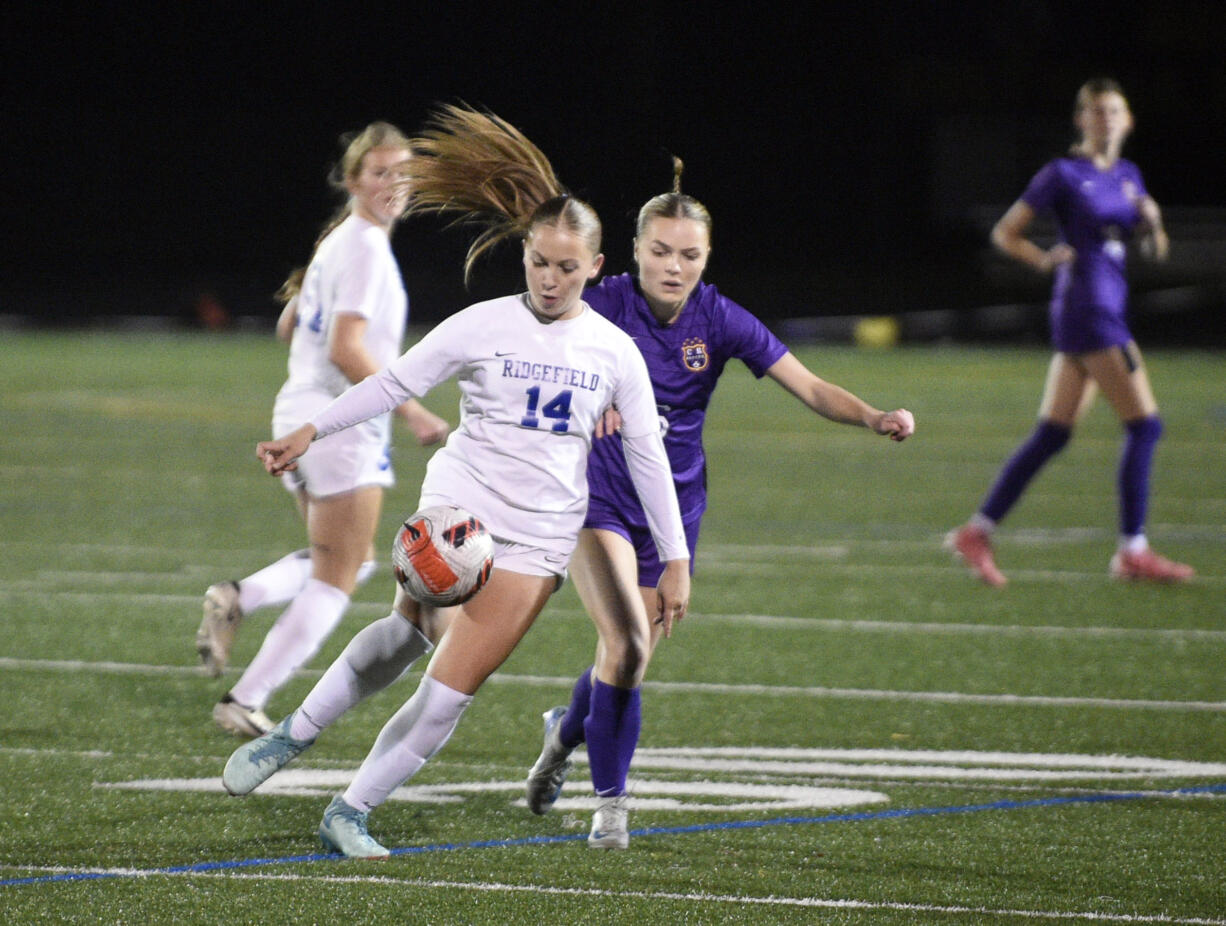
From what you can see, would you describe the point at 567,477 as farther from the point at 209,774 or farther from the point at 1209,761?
the point at 1209,761

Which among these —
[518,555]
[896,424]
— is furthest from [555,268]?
[896,424]

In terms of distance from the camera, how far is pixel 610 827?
4.84 metres

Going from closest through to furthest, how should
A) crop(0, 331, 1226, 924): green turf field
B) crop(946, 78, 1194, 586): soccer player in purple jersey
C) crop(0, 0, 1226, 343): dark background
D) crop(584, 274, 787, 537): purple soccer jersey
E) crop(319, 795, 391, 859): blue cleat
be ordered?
crop(0, 331, 1226, 924): green turf field < crop(319, 795, 391, 859): blue cleat < crop(584, 274, 787, 537): purple soccer jersey < crop(946, 78, 1194, 586): soccer player in purple jersey < crop(0, 0, 1226, 343): dark background

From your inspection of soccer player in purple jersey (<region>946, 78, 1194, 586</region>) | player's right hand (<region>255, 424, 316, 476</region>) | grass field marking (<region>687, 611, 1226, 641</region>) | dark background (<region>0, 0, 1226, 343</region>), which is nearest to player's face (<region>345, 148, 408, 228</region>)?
player's right hand (<region>255, 424, 316, 476</region>)

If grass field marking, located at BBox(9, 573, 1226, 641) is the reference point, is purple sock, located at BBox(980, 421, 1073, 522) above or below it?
above

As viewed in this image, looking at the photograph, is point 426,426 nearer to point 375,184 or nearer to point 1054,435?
point 375,184

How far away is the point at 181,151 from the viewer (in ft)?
119

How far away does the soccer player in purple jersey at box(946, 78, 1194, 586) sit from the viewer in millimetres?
9336

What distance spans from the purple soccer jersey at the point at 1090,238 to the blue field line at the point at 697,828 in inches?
162

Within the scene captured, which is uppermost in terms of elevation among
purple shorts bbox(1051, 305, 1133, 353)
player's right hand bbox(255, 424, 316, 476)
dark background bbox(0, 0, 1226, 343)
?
player's right hand bbox(255, 424, 316, 476)

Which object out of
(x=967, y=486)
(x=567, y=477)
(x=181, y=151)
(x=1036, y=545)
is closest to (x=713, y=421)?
(x=967, y=486)

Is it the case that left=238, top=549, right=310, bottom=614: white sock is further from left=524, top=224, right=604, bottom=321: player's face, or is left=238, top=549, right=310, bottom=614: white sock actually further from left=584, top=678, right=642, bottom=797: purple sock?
left=524, top=224, right=604, bottom=321: player's face

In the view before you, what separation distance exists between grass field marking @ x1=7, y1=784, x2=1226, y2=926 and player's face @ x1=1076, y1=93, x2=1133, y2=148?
A: 14.8 ft

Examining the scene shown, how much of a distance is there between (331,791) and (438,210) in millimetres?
1600
